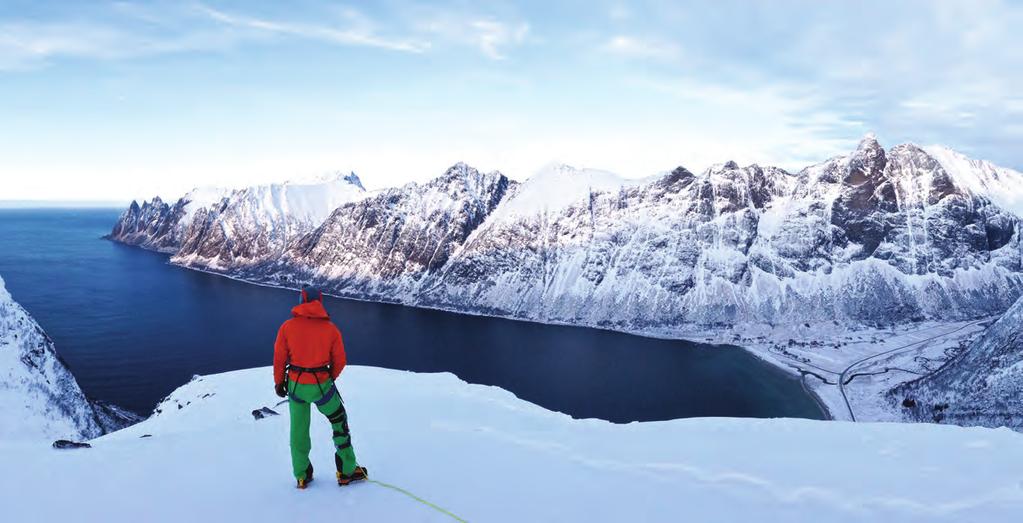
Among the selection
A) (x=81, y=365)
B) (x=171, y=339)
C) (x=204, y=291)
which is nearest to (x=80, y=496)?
(x=81, y=365)

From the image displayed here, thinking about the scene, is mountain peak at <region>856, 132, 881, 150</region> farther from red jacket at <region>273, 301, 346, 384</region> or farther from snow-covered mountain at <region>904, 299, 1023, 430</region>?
red jacket at <region>273, 301, 346, 384</region>

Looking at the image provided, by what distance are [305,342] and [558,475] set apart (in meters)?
6.34

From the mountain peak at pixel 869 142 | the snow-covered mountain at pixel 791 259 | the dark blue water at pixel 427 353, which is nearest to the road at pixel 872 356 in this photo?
the dark blue water at pixel 427 353

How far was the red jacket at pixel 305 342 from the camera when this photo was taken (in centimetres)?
1020

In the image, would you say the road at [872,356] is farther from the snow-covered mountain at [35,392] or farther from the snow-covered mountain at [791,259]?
the snow-covered mountain at [35,392]

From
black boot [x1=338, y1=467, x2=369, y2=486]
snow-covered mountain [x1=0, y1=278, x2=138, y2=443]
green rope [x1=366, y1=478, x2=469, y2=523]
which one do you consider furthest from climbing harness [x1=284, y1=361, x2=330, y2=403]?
snow-covered mountain [x1=0, y1=278, x2=138, y2=443]

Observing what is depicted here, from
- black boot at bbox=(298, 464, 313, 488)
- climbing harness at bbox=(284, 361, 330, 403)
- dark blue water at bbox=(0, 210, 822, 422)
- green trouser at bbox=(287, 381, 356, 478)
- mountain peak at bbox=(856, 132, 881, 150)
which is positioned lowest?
dark blue water at bbox=(0, 210, 822, 422)

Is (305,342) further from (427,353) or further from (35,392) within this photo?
(427,353)

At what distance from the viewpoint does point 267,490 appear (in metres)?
10.1

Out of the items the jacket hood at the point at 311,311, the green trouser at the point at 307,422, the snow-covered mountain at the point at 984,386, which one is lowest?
the snow-covered mountain at the point at 984,386

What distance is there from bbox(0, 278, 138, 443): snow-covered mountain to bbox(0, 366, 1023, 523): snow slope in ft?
143

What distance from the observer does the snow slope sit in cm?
905

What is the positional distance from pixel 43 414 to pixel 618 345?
117 metres

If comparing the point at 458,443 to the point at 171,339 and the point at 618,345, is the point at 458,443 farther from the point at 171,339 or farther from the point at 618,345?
the point at 171,339
